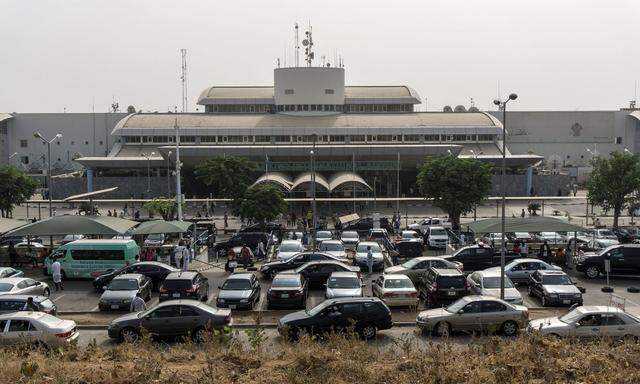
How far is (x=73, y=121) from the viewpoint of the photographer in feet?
291

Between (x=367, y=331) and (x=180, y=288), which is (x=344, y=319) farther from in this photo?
(x=180, y=288)

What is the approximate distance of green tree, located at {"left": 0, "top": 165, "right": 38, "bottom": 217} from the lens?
44.8 meters

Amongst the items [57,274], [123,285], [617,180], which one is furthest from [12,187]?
[617,180]

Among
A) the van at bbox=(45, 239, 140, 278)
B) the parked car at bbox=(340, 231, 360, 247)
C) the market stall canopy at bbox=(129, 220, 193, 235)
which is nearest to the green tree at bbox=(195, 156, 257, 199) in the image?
the parked car at bbox=(340, 231, 360, 247)

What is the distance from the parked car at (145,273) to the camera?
24.9m

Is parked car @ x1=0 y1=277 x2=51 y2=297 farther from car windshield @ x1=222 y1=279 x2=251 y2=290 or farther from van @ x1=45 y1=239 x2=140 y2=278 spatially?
car windshield @ x1=222 y1=279 x2=251 y2=290

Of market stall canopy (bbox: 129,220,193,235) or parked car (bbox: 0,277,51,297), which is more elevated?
market stall canopy (bbox: 129,220,193,235)

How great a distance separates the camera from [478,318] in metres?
17.7

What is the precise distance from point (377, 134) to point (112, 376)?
57875mm

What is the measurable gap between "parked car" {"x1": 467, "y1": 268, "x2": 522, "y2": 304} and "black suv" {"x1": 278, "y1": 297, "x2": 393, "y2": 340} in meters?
5.86

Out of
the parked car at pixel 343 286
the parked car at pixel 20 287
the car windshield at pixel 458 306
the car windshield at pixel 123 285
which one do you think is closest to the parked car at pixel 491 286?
the car windshield at pixel 458 306

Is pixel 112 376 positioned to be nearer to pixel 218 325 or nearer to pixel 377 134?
pixel 218 325

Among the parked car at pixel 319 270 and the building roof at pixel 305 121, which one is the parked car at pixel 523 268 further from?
the building roof at pixel 305 121

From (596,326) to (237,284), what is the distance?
1153 cm
